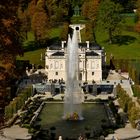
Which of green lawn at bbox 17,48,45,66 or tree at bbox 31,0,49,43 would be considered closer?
green lawn at bbox 17,48,45,66

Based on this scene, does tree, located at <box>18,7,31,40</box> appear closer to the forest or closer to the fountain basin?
the forest

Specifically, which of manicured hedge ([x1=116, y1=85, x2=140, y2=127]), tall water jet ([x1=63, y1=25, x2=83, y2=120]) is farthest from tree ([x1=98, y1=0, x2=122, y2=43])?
tall water jet ([x1=63, y1=25, x2=83, y2=120])

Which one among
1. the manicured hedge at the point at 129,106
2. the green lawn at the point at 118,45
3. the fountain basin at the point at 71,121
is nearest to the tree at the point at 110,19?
the green lawn at the point at 118,45

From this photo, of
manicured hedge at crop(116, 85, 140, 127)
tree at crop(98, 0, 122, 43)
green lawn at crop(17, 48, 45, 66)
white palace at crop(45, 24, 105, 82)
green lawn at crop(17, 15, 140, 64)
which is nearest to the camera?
manicured hedge at crop(116, 85, 140, 127)

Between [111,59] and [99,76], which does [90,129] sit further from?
[111,59]

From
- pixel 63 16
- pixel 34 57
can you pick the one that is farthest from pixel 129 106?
pixel 63 16


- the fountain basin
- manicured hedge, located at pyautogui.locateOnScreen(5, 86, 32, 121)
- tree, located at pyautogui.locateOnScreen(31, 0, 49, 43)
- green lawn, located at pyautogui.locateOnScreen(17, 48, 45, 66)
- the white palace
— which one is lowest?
the fountain basin

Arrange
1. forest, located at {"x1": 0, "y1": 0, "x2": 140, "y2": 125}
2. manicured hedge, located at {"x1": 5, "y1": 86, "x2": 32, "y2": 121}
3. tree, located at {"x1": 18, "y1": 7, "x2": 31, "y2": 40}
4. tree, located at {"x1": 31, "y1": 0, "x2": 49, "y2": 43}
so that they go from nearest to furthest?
manicured hedge, located at {"x1": 5, "y1": 86, "x2": 32, "y2": 121} → tree, located at {"x1": 31, "y1": 0, "x2": 49, "y2": 43} → forest, located at {"x1": 0, "y1": 0, "x2": 140, "y2": 125} → tree, located at {"x1": 18, "y1": 7, "x2": 31, "y2": 40}

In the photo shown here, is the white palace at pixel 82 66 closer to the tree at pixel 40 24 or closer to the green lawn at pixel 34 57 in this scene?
the green lawn at pixel 34 57
